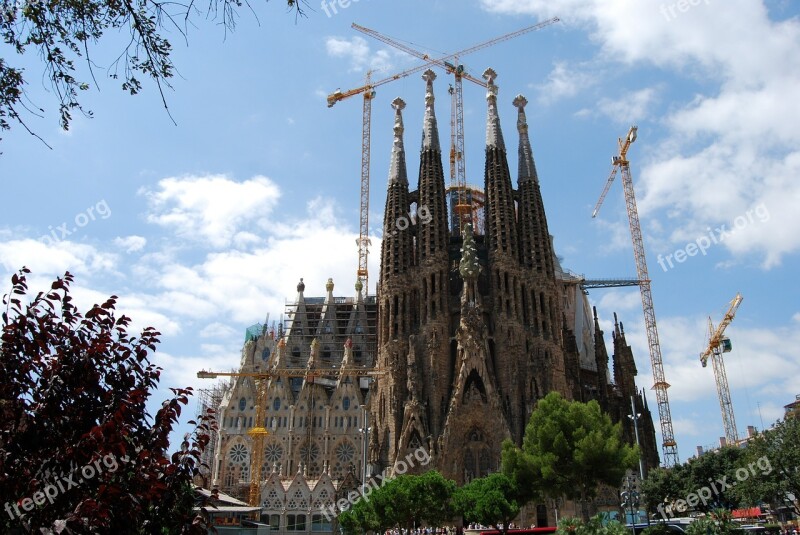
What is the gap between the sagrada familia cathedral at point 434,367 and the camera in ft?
175

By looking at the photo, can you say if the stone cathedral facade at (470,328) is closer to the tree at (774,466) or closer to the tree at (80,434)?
the tree at (774,466)

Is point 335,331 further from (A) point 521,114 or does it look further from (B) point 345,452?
(A) point 521,114

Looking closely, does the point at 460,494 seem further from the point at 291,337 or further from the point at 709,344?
the point at 709,344

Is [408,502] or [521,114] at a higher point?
[521,114]

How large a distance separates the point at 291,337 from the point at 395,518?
4677cm

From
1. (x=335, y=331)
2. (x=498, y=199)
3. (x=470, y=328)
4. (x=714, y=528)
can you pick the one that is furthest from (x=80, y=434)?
(x=335, y=331)

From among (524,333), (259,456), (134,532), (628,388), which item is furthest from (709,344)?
(134,532)

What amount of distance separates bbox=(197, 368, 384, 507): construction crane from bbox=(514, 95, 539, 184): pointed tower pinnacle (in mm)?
23706

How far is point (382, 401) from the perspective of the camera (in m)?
56.9

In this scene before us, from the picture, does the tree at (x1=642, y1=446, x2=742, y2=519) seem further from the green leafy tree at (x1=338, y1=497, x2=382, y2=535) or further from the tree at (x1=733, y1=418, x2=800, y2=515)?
the green leafy tree at (x1=338, y1=497, x2=382, y2=535)

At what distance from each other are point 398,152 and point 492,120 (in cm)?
995

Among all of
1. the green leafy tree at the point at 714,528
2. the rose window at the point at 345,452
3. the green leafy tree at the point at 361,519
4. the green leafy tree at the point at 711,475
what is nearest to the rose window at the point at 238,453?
the rose window at the point at 345,452

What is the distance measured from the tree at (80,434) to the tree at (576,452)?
29689 mm

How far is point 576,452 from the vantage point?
114 feet
